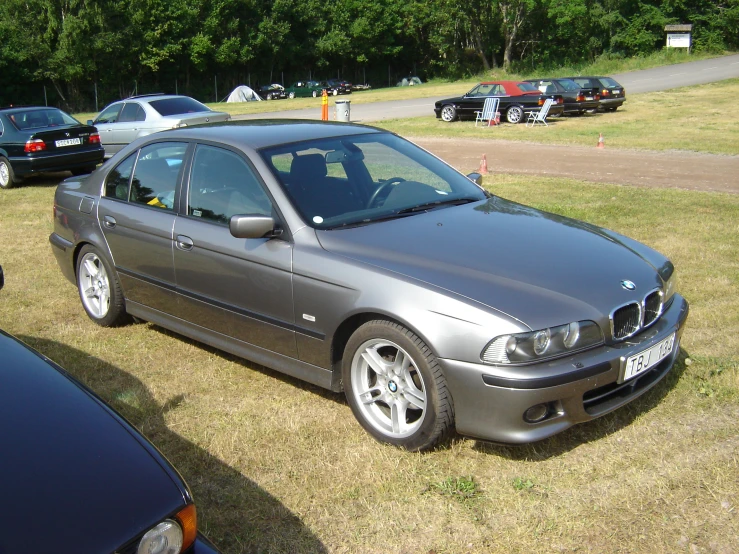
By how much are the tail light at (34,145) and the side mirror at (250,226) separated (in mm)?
10740

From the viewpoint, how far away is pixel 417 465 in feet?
12.3

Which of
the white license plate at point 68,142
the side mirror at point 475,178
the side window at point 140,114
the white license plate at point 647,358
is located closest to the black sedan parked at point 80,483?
the white license plate at point 647,358

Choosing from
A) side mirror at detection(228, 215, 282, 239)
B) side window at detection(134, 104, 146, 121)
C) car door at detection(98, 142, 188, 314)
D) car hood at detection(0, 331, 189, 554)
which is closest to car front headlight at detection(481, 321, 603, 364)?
side mirror at detection(228, 215, 282, 239)

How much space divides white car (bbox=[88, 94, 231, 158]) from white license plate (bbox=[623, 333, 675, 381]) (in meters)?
12.6

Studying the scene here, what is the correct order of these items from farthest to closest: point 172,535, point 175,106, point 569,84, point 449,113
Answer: point 569,84
point 449,113
point 175,106
point 172,535

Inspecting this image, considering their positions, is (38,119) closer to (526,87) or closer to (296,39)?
(526,87)

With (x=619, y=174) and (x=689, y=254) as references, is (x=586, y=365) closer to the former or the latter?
(x=689, y=254)

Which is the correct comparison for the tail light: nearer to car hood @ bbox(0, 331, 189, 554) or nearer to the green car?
car hood @ bbox(0, 331, 189, 554)

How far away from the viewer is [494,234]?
4324mm

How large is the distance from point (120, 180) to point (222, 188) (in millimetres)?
1255

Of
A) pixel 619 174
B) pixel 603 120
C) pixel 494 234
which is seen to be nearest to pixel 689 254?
pixel 494 234

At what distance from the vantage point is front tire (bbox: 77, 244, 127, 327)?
564 centimetres

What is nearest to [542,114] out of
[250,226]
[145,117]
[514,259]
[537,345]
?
[145,117]

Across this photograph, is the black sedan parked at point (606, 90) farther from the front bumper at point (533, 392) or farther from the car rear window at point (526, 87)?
the front bumper at point (533, 392)
